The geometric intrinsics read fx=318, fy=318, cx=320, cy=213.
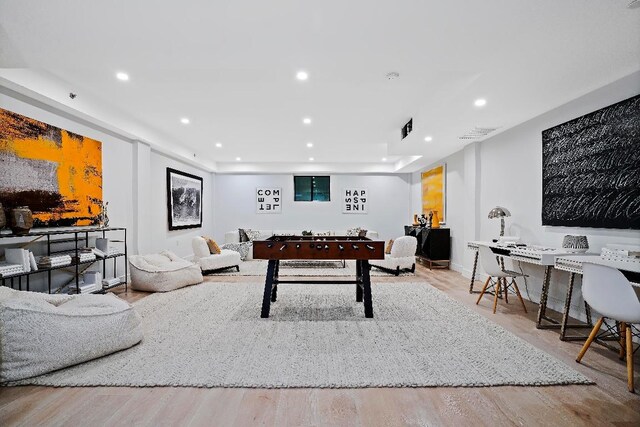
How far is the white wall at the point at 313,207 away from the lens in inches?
395

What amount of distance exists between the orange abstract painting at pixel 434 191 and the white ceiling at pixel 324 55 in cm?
265

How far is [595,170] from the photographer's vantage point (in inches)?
132

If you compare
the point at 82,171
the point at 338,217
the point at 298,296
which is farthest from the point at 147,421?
the point at 338,217

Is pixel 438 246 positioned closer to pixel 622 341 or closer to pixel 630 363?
pixel 622 341

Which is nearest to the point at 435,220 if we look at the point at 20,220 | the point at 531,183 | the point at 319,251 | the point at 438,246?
the point at 438,246

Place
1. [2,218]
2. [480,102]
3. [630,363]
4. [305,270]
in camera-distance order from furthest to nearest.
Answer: [305,270]
[480,102]
[2,218]
[630,363]

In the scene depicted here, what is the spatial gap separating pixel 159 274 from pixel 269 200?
5.45m

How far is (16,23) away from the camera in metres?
2.35

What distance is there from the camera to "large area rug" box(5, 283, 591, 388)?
227cm

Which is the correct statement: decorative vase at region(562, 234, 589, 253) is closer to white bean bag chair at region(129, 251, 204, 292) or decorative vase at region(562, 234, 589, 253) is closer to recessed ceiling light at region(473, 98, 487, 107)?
recessed ceiling light at region(473, 98, 487, 107)

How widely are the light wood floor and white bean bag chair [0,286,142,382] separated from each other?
7.0 inches

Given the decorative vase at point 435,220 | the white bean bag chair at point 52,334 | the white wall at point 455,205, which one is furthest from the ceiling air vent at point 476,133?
the white bean bag chair at point 52,334

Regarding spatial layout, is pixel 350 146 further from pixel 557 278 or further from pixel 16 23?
pixel 16 23

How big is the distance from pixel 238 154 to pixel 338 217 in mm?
3602
